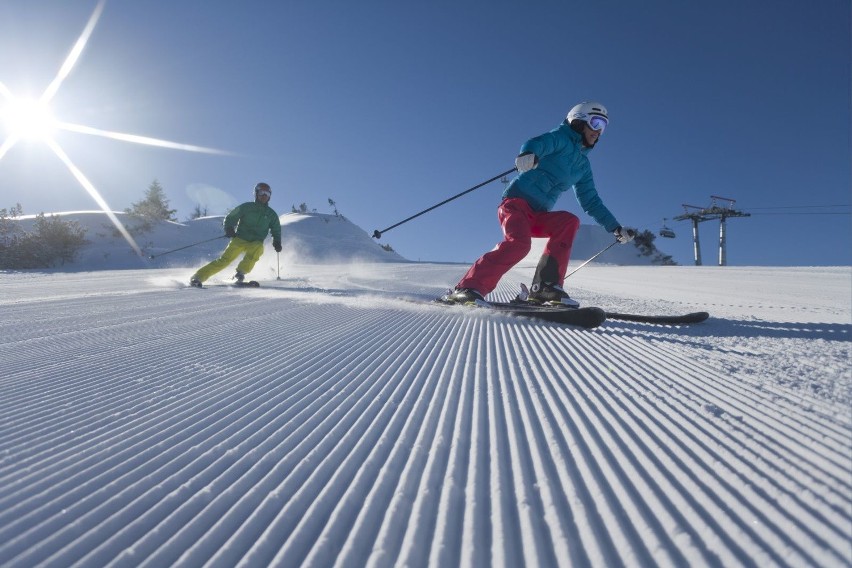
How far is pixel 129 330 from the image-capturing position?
2248mm

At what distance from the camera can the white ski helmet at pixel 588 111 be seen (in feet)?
11.3

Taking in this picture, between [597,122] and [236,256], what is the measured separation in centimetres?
566

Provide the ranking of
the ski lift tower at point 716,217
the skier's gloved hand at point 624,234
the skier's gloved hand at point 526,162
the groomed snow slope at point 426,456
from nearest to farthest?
the groomed snow slope at point 426,456, the skier's gloved hand at point 526,162, the skier's gloved hand at point 624,234, the ski lift tower at point 716,217

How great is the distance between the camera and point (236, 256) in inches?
255

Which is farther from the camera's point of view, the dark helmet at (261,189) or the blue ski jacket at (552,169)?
the dark helmet at (261,189)

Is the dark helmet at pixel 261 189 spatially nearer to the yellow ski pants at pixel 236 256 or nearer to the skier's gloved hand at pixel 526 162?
the yellow ski pants at pixel 236 256

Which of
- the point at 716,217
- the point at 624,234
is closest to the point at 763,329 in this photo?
the point at 624,234

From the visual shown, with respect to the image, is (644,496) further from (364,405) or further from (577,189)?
(577,189)

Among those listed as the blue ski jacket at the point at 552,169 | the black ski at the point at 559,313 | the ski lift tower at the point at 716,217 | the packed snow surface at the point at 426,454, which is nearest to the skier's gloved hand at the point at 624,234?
the blue ski jacket at the point at 552,169

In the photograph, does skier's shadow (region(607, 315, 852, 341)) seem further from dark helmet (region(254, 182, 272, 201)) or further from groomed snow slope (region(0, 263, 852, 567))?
dark helmet (region(254, 182, 272, 201))

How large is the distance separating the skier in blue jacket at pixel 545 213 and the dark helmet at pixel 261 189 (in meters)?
4.89

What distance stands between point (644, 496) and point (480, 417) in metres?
0.43

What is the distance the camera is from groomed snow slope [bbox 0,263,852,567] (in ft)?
1.89

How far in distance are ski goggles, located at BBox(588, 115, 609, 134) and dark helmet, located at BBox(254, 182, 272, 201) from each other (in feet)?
18.1
